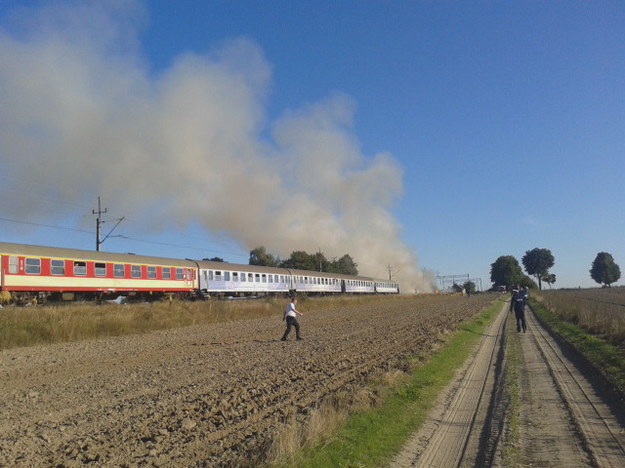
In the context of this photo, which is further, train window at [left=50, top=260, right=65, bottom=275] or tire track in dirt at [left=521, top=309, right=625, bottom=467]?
train window at [left=50, top=260, right=65, bottom=275]

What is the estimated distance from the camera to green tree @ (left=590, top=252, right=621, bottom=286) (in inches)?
6767

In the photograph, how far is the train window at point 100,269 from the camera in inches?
1164

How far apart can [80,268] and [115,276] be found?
99.8 inches

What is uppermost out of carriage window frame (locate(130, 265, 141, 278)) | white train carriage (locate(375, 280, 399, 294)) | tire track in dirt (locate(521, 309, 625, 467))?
carriage window frame (locate(130, 265, 141, 278))

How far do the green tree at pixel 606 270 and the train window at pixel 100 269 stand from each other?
177m

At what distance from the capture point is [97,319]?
22.2 metres

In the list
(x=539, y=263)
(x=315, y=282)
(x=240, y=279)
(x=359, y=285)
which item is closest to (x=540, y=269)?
(x=539, y=263)

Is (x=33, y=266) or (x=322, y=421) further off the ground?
(x=33, y=266)

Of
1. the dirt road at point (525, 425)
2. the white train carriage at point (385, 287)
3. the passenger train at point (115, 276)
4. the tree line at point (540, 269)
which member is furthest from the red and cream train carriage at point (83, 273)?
the tree line at point (540, 269)

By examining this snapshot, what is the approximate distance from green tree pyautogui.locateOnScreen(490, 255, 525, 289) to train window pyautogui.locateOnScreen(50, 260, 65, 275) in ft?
511

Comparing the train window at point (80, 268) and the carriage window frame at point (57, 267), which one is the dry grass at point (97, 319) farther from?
the train window at point (80, 268)

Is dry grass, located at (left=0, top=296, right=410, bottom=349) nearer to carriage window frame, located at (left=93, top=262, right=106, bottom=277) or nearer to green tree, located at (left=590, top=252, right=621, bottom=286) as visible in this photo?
carriage window frame, located at (left=93, top=262, right=106, bottom=277)

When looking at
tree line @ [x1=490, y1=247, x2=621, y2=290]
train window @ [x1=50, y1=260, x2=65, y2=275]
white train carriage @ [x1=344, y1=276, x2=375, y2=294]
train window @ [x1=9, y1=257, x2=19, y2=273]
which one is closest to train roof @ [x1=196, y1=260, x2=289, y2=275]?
train window @ [x1=50, y1=260, x2=65, y2=275]

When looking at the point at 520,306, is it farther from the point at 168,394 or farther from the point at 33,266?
the point at 33,266
